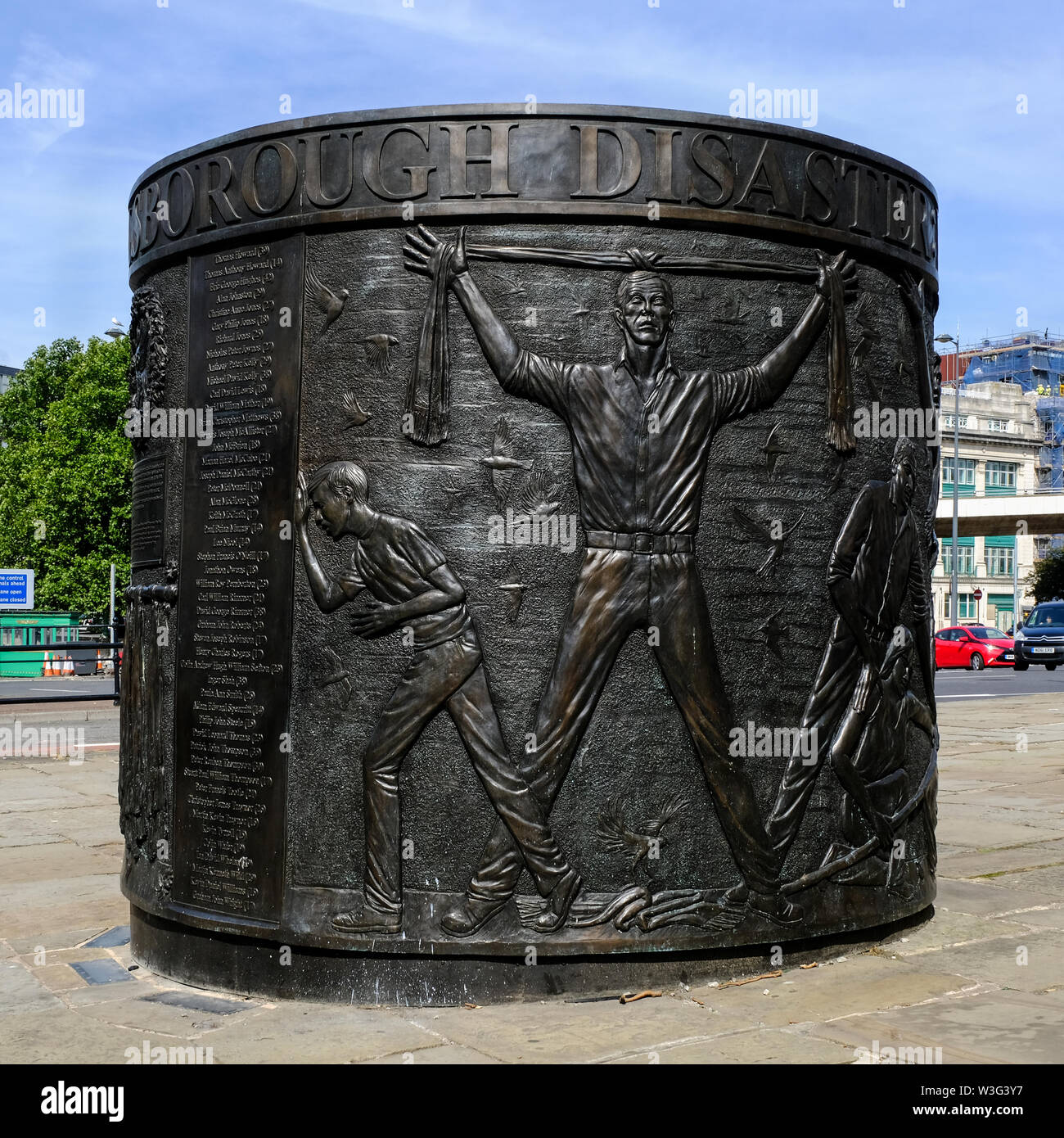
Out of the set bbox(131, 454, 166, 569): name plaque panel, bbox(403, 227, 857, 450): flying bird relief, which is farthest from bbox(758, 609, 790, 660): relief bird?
bbox(131, 454, 166, 569): name plaque panel

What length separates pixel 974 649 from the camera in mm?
41531

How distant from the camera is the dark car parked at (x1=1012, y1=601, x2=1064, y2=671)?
39.0 m

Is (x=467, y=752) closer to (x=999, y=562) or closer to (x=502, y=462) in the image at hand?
(x=502, y=462)

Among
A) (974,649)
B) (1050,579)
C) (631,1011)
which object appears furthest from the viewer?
(1050,579)

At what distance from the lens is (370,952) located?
17.1 feet

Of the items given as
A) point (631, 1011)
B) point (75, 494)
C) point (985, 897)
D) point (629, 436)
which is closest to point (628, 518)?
point (629, 436)

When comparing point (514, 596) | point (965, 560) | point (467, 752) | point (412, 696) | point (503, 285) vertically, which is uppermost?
point (503, 285)

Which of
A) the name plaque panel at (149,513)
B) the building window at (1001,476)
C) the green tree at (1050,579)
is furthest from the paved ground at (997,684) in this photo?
the building window at (1001,476)

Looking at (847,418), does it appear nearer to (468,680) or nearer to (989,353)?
(468,680)

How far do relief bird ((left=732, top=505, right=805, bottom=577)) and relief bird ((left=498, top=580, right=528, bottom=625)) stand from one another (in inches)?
38.5

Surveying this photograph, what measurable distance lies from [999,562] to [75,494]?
62.5 m

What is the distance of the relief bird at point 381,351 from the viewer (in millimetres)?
5336

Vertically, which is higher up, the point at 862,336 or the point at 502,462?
the point at 862,336
